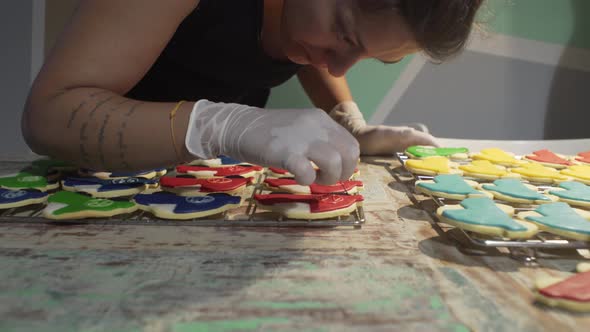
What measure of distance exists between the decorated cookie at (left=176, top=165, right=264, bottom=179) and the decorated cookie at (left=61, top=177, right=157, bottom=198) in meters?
0.12

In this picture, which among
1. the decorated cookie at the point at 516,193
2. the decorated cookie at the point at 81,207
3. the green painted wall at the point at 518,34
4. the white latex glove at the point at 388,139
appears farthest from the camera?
the green painted wall at the point at 518,34

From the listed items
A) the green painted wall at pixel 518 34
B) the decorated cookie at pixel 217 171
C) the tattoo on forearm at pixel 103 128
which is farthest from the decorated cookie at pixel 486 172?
the green painted wall at pixel 518 34

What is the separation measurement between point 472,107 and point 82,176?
1.94 metres

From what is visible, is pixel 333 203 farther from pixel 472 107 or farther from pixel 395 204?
pixel 472 107

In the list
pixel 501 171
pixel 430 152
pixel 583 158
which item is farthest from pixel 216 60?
pixel 583 158

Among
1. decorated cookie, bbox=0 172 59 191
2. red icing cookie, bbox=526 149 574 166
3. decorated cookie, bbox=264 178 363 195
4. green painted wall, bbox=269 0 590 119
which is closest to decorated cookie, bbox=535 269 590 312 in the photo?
decorated cookie, bbox=264 178 363 195

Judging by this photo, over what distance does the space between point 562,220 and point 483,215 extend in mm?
128

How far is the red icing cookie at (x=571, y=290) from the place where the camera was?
1.71 feet

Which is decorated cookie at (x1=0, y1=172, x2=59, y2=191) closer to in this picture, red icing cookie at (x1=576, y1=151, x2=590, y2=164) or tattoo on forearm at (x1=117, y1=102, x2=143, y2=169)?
tattoo on forearm at (x1=117, y1=102, x2=143, y2=169)

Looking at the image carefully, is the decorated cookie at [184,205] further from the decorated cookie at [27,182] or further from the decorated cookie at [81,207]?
the decorated cookie at [27,182]

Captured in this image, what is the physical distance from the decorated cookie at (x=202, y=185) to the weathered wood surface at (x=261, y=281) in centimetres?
18

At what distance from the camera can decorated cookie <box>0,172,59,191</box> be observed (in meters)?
0.95

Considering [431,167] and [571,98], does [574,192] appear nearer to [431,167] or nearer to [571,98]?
[431,167]

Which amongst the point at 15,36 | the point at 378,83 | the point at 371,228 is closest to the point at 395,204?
the point at 371,228
